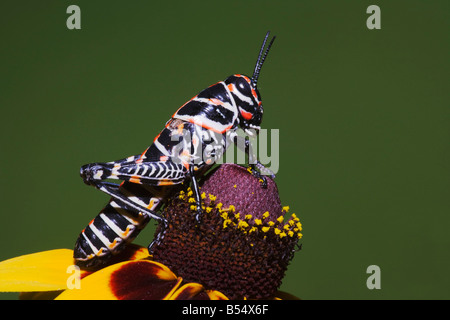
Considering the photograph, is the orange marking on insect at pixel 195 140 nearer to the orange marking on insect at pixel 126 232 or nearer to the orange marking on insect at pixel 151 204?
the orange marking on insect at pixel 151 204

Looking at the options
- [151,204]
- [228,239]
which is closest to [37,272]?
[151,204]

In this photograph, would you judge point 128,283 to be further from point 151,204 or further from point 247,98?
point 247,98

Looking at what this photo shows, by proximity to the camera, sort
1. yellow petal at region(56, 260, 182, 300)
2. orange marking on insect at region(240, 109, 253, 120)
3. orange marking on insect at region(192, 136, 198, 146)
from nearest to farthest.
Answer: yellow petal at region(56, 260, 182, 300) < orange marking on insect at region(192, 136, 198, 146) < orange marking on insect at region(240, 109, 253, 120)

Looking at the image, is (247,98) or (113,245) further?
(247,98)

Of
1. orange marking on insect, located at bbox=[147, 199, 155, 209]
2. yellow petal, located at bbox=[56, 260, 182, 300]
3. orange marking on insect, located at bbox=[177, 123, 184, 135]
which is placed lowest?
yellow petal, located at bbox=[56, 260, 182, 300]

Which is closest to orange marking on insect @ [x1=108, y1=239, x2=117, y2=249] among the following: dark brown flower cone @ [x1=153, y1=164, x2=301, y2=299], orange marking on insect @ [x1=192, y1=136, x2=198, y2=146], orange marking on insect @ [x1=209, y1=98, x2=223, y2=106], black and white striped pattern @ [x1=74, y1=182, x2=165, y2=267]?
black and white striped pattern @ [x1=74, y1=182, x2=165, y2=267]

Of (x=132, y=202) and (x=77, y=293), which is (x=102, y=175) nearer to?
(x=132, y=202)

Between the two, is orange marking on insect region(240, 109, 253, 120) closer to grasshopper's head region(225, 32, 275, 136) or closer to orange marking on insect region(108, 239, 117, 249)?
grasshopper's head region(225, 32, 275, 136)
